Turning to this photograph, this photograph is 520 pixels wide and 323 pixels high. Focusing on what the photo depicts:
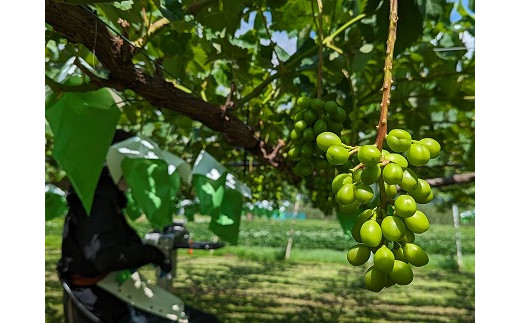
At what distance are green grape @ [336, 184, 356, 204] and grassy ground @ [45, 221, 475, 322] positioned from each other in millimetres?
4744

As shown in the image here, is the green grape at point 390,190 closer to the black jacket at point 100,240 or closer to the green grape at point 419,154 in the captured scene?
the green grape at point 419,154

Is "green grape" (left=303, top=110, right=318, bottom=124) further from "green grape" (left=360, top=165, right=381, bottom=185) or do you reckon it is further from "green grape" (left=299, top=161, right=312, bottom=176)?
"green grape" (left=360, top=165, right=381, bottom=185)

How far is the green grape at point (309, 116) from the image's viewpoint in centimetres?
105

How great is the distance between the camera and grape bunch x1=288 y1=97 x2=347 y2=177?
105cm

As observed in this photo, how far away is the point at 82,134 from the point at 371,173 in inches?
42.9

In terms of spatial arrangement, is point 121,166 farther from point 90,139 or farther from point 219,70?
point 219,70

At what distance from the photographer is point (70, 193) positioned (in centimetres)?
250

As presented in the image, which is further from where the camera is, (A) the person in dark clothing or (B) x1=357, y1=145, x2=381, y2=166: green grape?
(A) the person in dark clothing

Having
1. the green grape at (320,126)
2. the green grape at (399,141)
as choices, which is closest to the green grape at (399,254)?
the green grape at (399,141)

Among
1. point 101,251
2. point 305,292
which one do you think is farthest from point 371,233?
point 305,292

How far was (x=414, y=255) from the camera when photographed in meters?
0.55

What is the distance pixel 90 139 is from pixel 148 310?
131 centimetres

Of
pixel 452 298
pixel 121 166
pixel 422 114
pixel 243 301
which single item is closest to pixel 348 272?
pixel 452 298

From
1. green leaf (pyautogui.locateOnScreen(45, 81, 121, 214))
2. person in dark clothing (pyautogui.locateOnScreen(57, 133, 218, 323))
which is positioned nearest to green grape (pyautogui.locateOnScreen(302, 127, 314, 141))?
green leaf (pyautogui.locateOnScreen(45, 81, 121, 214))
